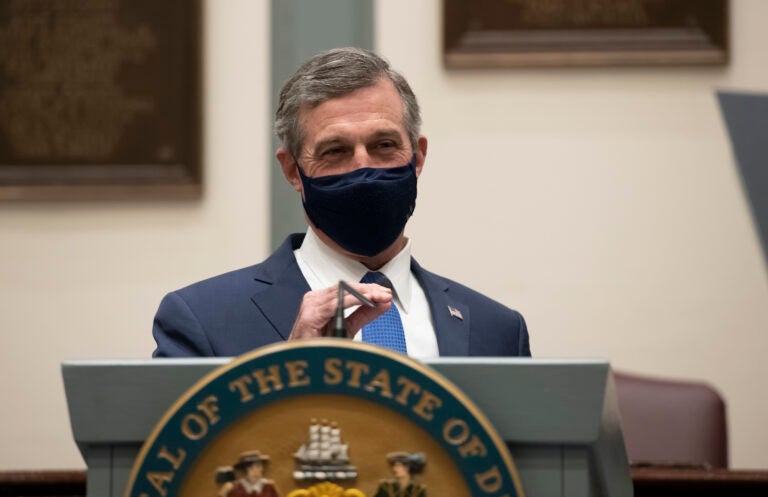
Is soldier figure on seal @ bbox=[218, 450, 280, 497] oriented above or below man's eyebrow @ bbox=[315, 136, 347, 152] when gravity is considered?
below

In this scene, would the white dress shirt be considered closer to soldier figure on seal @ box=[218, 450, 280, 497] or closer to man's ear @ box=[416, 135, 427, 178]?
man's ear @ box=[416, 135, 427, 178]

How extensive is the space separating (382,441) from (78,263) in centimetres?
416

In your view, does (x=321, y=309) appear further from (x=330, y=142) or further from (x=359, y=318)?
(x=330, y=142)

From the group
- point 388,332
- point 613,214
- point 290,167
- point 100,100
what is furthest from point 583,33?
point 388,332

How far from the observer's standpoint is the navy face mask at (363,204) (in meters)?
2.79

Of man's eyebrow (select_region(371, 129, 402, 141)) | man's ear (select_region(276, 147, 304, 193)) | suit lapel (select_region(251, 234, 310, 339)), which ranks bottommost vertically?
suit lapel (select_region(251, 234, 310, 339))

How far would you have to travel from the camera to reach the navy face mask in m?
2.79

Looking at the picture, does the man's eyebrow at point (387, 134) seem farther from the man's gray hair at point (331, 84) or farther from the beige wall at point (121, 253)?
the beige wall at point (121, 253)

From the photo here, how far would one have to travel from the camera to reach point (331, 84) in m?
2.90

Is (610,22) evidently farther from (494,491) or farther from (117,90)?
(494,491)

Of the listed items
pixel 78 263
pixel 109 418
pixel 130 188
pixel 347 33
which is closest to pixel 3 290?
pixel 78 263

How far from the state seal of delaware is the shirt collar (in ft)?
3.93

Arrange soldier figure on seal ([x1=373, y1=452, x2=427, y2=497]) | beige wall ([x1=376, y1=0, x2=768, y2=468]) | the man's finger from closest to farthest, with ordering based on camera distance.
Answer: soldier figure on seal ([x1=373, y1=452, x2=427, y2=497])
the man's finger
beige wall ([x1=376, y1=0, x2=768, y2=468])

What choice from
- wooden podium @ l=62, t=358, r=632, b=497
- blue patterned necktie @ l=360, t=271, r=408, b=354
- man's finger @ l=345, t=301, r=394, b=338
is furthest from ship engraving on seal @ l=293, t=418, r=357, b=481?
blue patterned necktie @ l=360, t=271, r=408, b=354
